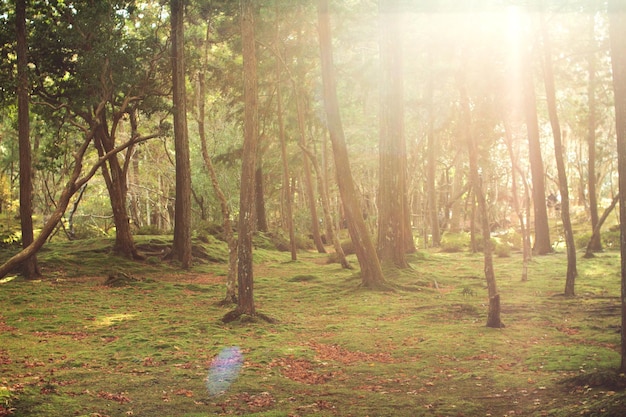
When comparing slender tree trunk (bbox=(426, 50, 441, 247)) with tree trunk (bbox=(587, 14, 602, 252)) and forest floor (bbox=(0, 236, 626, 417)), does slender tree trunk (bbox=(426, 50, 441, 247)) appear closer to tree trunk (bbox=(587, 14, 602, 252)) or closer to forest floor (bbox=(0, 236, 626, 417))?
tree trunk (bbox=(587, 14, 602, 252))

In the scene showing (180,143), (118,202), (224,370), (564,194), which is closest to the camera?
(224,370)

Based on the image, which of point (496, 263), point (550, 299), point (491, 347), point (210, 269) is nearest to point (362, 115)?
point (496, 263)

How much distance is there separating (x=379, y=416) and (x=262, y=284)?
1349 centimetres

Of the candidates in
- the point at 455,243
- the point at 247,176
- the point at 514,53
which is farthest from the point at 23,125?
the point at 455,243

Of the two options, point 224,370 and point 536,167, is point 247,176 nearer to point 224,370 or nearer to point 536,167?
point 224,370

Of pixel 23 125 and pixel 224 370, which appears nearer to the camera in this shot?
pixel 224 370

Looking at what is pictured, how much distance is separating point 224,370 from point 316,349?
2213 millimetres

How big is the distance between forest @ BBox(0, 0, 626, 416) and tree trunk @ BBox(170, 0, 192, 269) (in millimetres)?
94

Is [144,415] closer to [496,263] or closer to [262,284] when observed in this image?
[262,284]

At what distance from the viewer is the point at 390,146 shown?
20188mm

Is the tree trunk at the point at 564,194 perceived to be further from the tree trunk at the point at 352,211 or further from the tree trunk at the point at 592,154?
the tree trunk at the point at 592,154

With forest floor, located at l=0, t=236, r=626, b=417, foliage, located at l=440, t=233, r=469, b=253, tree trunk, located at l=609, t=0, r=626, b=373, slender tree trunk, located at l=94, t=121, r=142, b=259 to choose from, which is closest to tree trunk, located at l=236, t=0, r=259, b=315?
forest floor, located at l=0, t=236, r=626, b=417

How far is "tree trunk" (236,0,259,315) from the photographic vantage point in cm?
1301

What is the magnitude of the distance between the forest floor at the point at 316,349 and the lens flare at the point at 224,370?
0.19 feet
